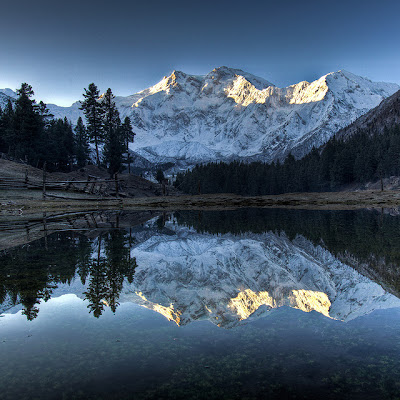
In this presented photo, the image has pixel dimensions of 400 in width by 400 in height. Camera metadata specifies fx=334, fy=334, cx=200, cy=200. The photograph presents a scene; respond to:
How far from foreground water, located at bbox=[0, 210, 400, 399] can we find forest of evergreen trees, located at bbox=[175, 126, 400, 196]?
9147cm

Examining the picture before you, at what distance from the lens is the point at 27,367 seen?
5281mm

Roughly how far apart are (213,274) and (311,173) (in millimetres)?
110887

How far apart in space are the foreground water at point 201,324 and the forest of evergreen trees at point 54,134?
58178 mm

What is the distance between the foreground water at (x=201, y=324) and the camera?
4828 millimetres

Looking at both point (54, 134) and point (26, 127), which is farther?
point (54, 134)

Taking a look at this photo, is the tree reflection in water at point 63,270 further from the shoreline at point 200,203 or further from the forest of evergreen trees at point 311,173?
the forest of evergreen trees at point 311,173

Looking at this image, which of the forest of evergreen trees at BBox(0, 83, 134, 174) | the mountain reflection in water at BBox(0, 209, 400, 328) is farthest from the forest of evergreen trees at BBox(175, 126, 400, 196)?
the mountain reflection in water at BBox(0, 209, 400, 328)

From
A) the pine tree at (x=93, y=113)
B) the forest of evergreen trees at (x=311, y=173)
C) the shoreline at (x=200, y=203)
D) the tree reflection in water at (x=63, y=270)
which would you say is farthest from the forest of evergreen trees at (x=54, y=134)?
the tree reflection in water at (x=63, y=270)

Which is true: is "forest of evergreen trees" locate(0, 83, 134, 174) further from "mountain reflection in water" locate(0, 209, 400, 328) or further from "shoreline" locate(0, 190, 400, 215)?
"mountain reflection in water" locate(0, 209, 400, 328)

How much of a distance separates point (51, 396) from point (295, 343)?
13.3 feet

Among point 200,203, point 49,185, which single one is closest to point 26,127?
point 49,185

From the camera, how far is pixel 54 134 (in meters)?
80.4

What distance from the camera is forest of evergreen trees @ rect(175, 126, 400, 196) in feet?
314

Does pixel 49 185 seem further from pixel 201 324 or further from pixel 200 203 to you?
pixel 201 324
